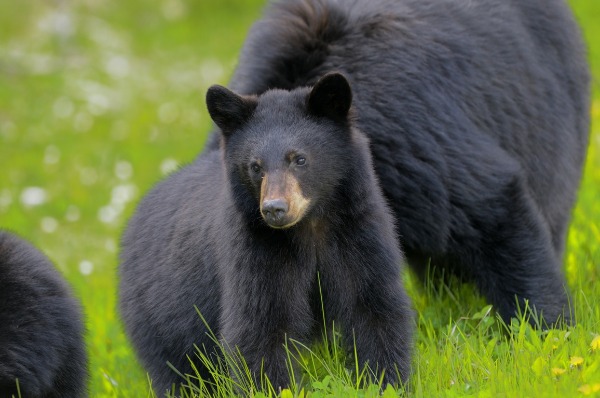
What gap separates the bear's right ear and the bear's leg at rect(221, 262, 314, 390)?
0.69m

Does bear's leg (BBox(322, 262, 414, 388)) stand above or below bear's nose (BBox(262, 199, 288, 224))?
below

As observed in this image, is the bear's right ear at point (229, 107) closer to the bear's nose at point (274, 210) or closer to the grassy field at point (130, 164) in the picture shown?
the bear's nose at point (274, 210)

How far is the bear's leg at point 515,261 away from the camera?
5695 mm

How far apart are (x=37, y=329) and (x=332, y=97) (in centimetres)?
208

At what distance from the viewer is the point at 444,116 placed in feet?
19.0

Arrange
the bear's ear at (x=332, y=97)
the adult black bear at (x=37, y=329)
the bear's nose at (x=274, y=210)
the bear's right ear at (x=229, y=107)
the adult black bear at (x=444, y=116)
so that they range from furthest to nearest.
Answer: the adult black bear at (x=444, y=116)
the adult black bear at (x=37, y=329)
the bear's right ear at (x=229, y=107)
the bear's ear at (x=332, y=97)
the bear's nose at (x=274, y=210)

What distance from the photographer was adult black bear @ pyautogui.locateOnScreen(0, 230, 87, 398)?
17.4 ft

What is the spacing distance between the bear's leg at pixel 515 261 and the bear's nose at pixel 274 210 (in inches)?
67.9

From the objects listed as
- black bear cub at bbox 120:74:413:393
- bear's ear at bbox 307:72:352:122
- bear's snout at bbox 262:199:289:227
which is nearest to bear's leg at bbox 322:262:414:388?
black bear cub at bbox 120:74:413:393

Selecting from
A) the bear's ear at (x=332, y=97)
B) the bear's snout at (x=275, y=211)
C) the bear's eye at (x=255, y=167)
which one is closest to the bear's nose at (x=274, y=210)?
the bear's snout at (x=275, y=211)

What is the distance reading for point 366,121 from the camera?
555 cm

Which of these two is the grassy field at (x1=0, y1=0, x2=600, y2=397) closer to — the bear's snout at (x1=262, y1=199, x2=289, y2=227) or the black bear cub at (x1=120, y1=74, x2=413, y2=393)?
the black bear cub at (x1=120, y1=74, x2=413, y2=393)

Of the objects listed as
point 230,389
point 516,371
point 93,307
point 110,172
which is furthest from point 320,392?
point 110,172

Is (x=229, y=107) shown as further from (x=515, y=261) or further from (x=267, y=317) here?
(x=515, y=261)
